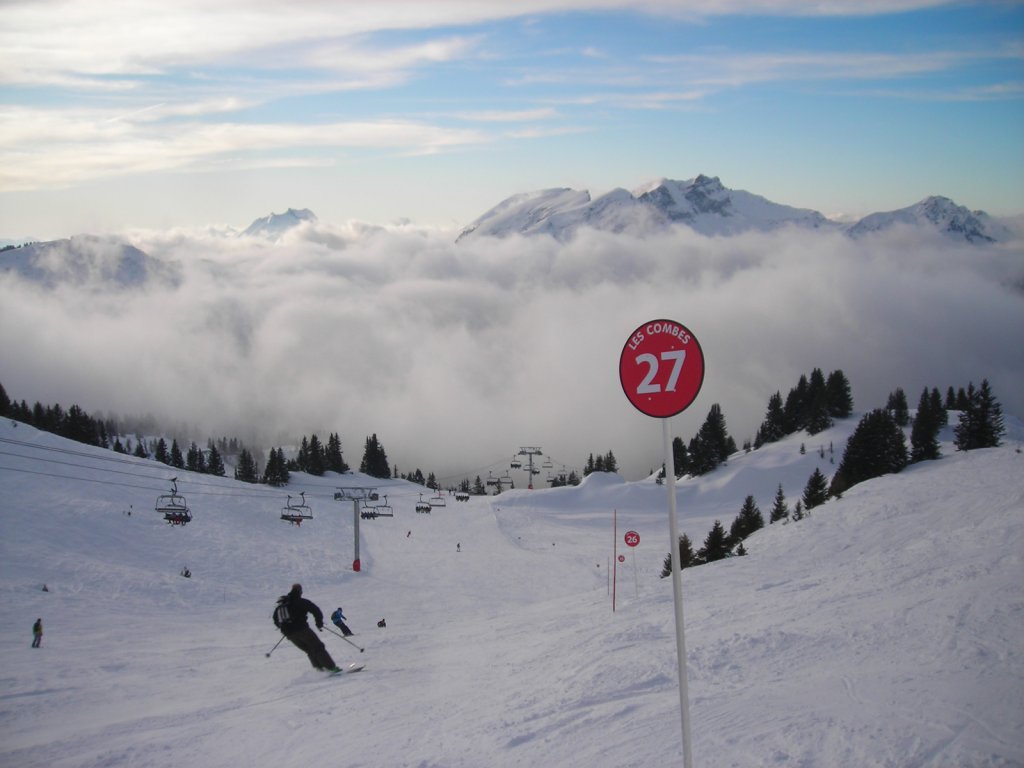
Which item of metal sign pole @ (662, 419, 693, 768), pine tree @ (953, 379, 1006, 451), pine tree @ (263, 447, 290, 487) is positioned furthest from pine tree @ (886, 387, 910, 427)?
metal sign pole @ (662, 419, 693, 768)

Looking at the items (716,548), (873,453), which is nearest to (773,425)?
(873,453)

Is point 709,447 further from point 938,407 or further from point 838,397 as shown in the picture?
point 938,407

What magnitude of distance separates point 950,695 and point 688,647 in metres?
4.81

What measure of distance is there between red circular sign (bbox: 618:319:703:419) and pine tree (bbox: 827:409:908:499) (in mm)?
49581

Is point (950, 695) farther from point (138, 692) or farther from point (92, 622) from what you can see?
point (92, 622)

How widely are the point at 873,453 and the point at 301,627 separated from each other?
51.4 m

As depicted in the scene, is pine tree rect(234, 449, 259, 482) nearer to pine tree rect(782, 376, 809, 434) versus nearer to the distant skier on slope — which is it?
pine tree rect(782, 376, 809, 434)

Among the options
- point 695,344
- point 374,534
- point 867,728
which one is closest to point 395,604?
point 867,728

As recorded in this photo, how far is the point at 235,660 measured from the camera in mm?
16109

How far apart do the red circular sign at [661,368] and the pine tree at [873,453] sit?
49.6 metres

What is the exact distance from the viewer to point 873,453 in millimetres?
53344

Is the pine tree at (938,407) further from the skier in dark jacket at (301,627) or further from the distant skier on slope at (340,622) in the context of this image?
the skier in dark jacket at (301,627)

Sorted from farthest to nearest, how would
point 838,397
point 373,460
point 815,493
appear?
point 373,460 < point 838,397 < point 815,493

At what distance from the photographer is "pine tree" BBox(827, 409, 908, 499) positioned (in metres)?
52.0
